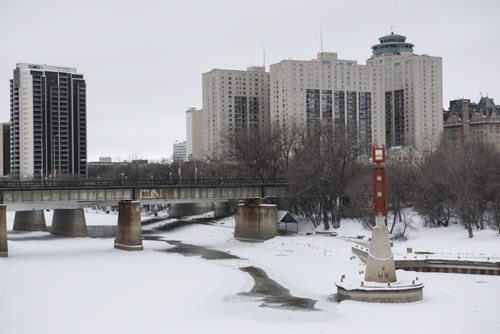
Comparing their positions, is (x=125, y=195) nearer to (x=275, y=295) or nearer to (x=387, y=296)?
(x=275, y=295)

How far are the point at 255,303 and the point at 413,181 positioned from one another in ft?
161

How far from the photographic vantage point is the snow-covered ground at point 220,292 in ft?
134

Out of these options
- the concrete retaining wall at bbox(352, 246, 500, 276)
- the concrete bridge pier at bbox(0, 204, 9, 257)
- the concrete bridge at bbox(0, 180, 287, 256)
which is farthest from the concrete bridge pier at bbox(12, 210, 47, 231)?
the concrete retaining wall at bbox(352, 246, 500, 276)

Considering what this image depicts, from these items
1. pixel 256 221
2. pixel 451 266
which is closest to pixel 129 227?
pixel 256 221

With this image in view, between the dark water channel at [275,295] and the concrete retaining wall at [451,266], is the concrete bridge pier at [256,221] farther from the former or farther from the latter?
the concrete retaining wall at [451,266]

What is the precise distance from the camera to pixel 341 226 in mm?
93125

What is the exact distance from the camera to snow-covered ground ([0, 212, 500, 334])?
4072 cm

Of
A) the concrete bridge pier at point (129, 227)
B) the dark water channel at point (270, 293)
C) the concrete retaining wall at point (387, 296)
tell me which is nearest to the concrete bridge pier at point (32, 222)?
the concrete bridge pier at point (129, 227)

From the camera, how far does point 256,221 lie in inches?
3684

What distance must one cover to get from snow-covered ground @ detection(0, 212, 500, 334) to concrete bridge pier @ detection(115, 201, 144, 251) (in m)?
2.21

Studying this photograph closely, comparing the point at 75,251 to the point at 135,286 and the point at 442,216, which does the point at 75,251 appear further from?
the point at 442,216

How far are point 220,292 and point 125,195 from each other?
127 ft

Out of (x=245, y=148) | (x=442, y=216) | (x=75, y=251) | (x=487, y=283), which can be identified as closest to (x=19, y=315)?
(x=487, y=283)

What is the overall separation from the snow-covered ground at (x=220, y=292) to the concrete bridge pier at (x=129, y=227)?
7.25ft
